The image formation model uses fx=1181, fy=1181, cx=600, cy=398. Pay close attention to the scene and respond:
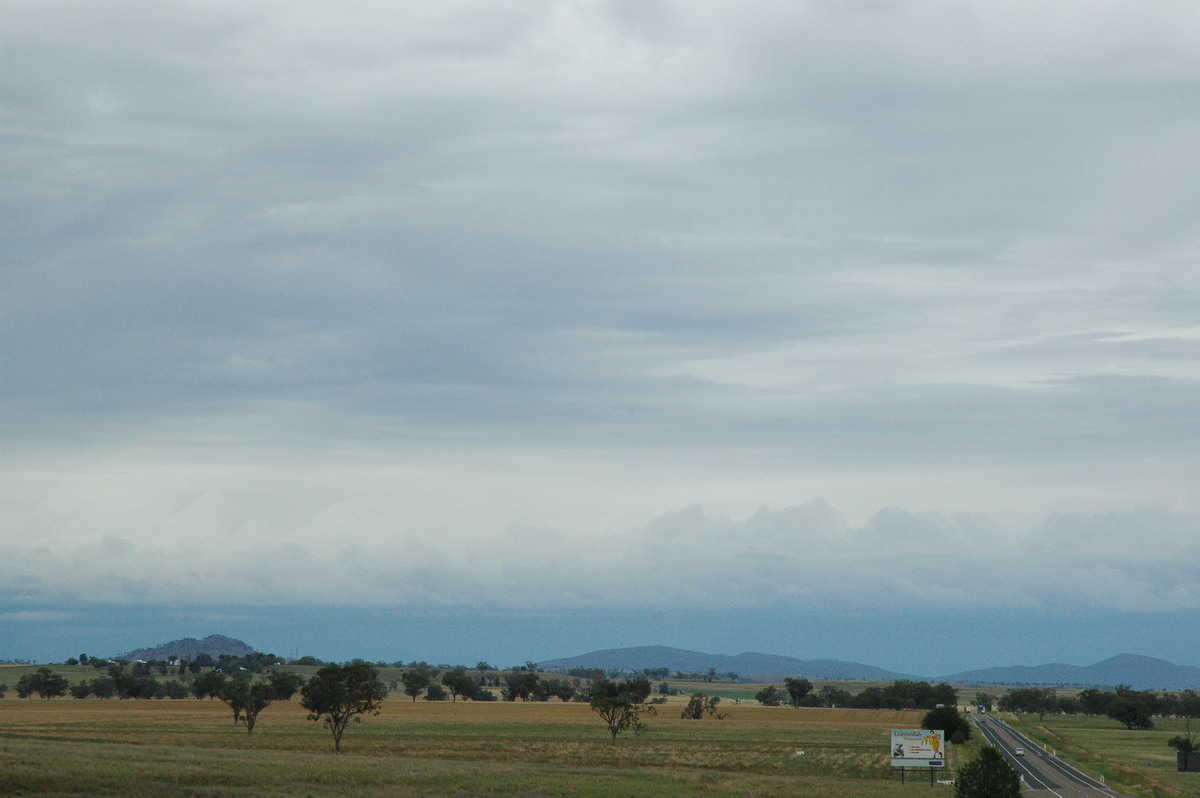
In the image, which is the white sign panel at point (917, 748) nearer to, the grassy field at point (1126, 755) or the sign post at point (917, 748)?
the sign post at point (917, 748)

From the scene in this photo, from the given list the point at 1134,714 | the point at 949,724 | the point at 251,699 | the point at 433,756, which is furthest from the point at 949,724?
the point at 1134,714

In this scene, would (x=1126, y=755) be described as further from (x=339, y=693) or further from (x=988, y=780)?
(x=988, y=780)

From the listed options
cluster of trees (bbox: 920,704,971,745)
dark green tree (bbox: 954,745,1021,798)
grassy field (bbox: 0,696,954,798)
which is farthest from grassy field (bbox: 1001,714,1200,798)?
dark green tree (bbox: 954,745,1021,798)

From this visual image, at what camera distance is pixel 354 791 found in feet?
168

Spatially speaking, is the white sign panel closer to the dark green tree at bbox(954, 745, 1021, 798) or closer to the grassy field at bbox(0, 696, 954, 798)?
the grassy field at bbox(0, 696, 954, 798)

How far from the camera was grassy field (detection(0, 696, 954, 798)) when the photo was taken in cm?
5328

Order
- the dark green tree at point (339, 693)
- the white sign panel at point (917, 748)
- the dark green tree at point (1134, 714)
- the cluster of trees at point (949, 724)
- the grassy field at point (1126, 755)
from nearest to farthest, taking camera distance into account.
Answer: the white sign panel at point (917, 748)
the grassy field at point (1126, 755)
the dark green tree at point (339, 693)
the cluster of trees at point (949, 724)
the dark green tree at point (1134, 714)

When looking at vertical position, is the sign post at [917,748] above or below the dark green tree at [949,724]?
above

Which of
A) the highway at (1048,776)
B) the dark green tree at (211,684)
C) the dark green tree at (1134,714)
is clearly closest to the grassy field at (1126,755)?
the dark green tree at (1134,714)

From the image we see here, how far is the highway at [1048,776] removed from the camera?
70.3 metres

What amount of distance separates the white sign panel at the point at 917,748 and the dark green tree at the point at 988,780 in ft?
76.2

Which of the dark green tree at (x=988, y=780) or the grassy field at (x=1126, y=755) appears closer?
the dark green tree at (x=988, y=780)

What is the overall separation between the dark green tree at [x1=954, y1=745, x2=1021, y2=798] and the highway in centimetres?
808

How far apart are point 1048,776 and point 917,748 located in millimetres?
20498
